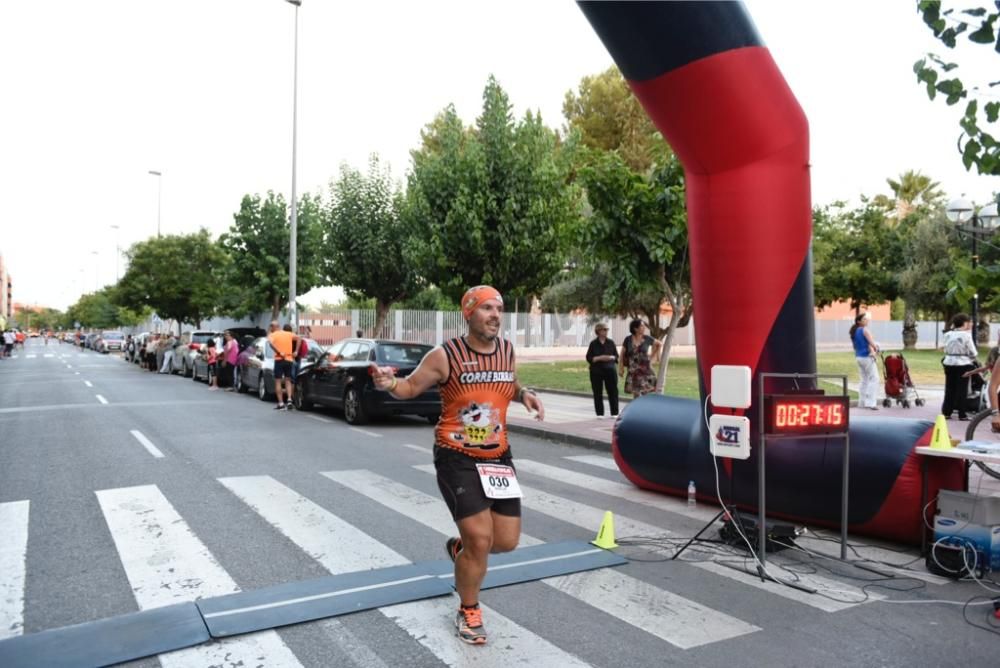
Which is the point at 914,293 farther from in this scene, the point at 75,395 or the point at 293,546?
the point at 293,546

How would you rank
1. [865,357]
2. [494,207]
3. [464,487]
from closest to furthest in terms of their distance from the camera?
[464,487], [865,357], [494,207]

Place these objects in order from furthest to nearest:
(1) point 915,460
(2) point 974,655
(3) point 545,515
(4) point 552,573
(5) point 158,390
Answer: (5) point 158,390 → (3) point 545,515 → (1) point 915,460 → (4) point 552,573 → (2) point 974,655

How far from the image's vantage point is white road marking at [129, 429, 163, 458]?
34.0 feet

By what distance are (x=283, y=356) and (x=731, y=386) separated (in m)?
12.2

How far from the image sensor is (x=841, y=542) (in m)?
6.07

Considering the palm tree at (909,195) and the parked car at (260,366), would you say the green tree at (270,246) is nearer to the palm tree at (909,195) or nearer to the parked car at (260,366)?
the parked car at (260,366)

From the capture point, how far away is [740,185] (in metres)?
6.46


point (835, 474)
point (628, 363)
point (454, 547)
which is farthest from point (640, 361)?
point (454, 547)

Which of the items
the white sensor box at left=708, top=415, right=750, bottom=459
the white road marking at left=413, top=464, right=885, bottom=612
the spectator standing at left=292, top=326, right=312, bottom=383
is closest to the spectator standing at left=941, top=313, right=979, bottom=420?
the white road marking at left=413, top=464, right=885, bottom=612

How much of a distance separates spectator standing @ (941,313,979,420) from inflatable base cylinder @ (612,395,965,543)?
8.65 m

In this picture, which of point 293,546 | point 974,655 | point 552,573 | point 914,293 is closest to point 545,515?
point 552,573

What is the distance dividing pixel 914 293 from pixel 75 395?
4179cm

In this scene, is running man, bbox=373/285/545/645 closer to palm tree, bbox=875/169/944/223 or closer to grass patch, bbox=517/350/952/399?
grass patch, bbox=517/350/952/399

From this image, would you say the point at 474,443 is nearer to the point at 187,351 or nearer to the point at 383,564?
the point at 383,564
